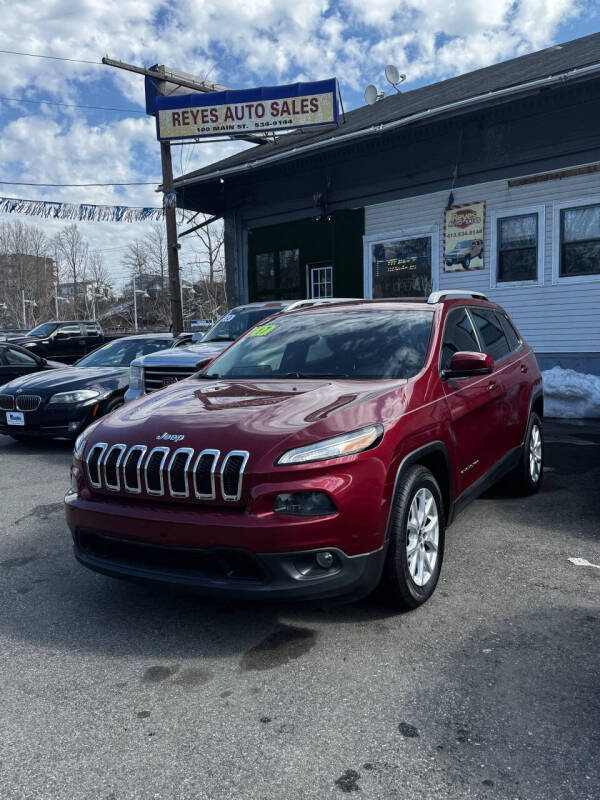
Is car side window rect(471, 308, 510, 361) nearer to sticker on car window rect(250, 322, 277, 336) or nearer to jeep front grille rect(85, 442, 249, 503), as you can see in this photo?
sticker on car window rect(250, 322, 277, 336)

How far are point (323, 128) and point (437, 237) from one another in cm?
406

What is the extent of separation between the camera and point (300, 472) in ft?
9.68

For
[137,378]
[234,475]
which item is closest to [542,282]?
[137,378]

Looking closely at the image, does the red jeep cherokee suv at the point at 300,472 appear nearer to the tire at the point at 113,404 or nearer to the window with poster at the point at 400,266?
the tire at the point at 113,404

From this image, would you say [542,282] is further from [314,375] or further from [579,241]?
[314,375]

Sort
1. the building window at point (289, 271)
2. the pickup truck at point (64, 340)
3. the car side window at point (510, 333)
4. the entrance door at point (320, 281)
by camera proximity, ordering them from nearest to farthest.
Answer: the car side window at point (510, 333) → the entrance door at point (320, 281) → the building window at point (289, 271) → the pickup truck at point (64, 340)

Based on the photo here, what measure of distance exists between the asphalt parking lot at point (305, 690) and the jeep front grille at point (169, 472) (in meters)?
0.76

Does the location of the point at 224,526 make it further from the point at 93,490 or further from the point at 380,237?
the point at 380,237

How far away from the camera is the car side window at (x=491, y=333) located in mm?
5031

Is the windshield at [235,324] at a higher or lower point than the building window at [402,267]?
lower

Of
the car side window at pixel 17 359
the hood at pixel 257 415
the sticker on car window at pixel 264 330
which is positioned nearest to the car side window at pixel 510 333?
the sticker on car window at pixel 264 330

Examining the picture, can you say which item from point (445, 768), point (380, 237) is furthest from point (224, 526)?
point (380, 237)

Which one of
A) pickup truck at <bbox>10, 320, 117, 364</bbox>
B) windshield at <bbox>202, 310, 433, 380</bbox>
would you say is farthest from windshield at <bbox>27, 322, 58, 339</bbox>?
windshield at <bbox>202, 310, 433, 380</bbox>

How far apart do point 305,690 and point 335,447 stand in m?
1.05
